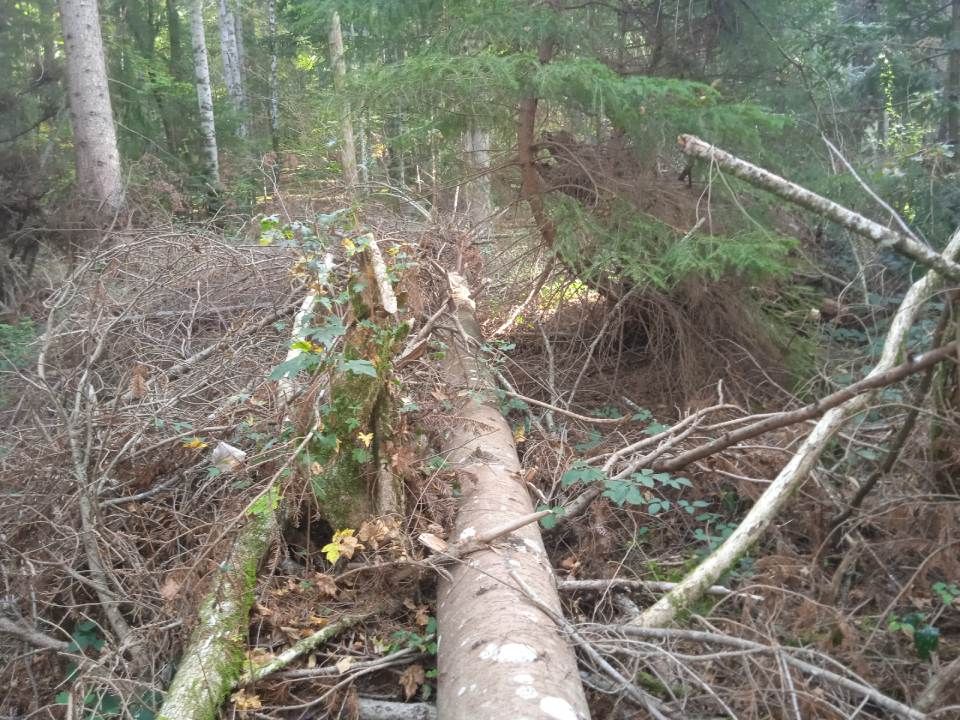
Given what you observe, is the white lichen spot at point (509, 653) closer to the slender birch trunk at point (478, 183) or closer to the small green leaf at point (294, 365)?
the small green leaf at point (294, 365)

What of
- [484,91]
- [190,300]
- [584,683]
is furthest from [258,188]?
[584,683]

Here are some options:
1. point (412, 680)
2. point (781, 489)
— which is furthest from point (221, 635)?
point (781, 489)

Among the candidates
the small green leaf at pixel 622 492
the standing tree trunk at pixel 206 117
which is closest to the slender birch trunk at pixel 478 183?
the small green leaf at pixel 622 492

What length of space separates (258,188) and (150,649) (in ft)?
37.2

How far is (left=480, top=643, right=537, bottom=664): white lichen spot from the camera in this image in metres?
2.52

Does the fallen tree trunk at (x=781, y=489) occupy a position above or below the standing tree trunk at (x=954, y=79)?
below

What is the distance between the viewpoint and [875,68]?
8469 mm

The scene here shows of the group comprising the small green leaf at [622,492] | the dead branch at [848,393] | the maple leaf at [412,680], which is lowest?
the maple leaf at [412,680]

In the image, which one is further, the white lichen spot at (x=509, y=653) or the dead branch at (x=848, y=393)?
the dead branch at (x=848, y=393)

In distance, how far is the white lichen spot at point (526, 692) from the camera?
7.63 ft

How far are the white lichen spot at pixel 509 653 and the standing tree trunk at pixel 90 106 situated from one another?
819 cm

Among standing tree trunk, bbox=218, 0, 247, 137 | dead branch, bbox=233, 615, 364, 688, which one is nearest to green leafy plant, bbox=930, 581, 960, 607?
dead branch, bbox=233, 615, 364, 688

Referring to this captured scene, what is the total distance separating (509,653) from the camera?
2551 mm

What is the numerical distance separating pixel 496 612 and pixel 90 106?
9.03m
